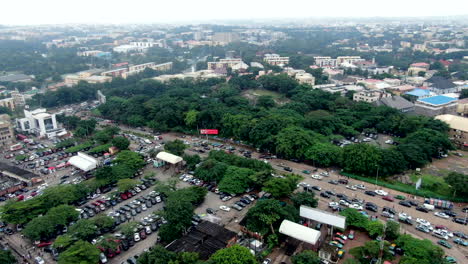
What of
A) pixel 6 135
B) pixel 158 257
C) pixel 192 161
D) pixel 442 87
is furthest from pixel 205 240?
pixel 442 87

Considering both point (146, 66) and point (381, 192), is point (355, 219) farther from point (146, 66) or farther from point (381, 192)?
point (146, 66)

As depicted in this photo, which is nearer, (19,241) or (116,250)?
(116,250)

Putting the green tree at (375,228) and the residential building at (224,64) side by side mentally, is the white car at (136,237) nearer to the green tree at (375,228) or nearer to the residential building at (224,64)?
the green tree at (375,228)

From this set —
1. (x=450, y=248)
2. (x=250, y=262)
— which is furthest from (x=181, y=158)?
(x=450, y=248)

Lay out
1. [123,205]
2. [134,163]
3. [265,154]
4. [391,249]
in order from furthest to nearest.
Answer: [265,154]
[134,163]
[123,205]
[391,249]

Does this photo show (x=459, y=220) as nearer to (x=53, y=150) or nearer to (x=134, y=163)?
(x=134, y=163)
